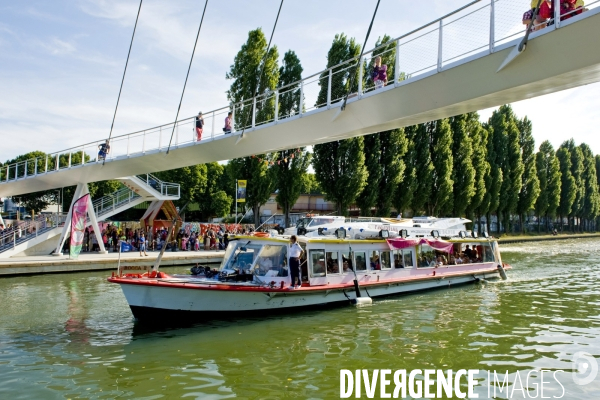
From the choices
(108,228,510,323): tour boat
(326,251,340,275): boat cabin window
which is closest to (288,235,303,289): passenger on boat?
(108,228,510,323): tour boat

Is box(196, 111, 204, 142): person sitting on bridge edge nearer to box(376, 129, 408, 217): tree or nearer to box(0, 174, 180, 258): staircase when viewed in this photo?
box(0, 174, 180, 258): staircase

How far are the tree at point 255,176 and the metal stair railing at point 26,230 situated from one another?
1317 centimetres

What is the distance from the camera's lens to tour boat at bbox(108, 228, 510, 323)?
1383 cm

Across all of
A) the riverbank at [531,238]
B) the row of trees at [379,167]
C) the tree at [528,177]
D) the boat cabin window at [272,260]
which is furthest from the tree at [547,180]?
the boat cabin window at [272,260]

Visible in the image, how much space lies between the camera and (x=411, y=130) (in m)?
44.9

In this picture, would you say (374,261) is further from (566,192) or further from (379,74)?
(566,192)

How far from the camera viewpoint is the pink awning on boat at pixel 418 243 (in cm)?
1959

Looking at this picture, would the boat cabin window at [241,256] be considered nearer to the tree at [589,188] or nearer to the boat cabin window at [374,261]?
the boat cabin window at [374,261]

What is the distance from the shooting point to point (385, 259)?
19750 millimetres

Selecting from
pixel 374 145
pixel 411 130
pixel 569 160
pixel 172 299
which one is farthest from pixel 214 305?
pixel 569 160

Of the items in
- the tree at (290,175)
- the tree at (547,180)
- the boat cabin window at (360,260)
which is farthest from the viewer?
the tree at (547,180)

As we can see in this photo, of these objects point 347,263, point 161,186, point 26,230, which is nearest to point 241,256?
point 347,263

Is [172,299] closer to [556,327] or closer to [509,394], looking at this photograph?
[509,394]

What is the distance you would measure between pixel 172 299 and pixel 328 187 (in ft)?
89.3
